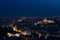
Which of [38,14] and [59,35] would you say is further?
[38,14]

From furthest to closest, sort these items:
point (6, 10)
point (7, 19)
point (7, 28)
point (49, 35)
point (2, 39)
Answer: point (6, 10)
point (7, 19)
point (7, 28)
point (49, 35)
point (2, 39)

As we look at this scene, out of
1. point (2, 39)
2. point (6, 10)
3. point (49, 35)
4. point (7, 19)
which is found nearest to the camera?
point (2, 39)

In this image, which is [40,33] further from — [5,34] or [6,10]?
[6,10]

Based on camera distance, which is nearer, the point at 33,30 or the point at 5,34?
the point at 5,34

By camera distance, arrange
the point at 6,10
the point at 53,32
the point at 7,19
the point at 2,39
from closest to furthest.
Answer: the point at 2,39
the point at 53,32
the point at 7,19
the point at 6,10

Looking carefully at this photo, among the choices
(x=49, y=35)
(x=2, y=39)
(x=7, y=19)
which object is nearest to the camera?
(x=2, y=39)

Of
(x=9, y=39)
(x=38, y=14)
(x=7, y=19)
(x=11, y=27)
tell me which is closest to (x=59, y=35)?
(x=9, y=39)

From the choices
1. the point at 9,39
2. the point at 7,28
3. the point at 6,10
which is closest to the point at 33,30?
the point at 7,28

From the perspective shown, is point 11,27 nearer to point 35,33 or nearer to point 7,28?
point 7,28
